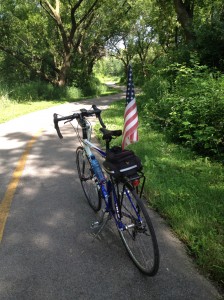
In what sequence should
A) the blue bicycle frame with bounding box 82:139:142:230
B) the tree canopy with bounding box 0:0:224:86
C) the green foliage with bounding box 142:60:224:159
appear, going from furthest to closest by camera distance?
1. the tree canopy with bounding box 0:0:224:86
2. the green foliage with bounding box 142:60:224:159
3. the blue bicycle frame with bounding box 82:139:142:230

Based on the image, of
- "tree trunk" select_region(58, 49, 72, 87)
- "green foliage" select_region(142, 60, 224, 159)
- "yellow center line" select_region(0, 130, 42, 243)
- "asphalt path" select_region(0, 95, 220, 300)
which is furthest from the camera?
"tree trunk" select_region(58, 49, 72, 87)

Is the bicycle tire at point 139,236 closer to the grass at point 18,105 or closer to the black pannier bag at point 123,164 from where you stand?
the black pannier bag at point 123,164

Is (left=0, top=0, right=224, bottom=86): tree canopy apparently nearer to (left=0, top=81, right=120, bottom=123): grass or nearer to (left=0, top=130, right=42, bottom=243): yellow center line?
(left=0, top=81, right=120, bottom=123): grass

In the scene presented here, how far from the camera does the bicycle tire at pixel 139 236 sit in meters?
2.70

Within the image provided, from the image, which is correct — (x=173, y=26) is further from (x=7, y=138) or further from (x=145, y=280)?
(x=145, y=280)

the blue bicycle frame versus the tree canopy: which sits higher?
the tree canopy

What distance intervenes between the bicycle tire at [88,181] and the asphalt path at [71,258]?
14 centimetres

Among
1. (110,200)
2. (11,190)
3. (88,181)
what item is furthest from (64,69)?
(110,200)

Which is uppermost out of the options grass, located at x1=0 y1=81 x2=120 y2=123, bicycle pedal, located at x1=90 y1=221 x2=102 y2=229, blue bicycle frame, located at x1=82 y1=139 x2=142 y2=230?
blue bicycle frame, located at x1=82 y1=139 x2=142 y2=230

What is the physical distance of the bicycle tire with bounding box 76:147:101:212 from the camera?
4.11 meters

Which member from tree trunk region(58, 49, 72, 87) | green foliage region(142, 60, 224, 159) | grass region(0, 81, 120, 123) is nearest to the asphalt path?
green foliage region(142, 60, 224, 159)

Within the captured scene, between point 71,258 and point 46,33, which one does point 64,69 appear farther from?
point 71,258

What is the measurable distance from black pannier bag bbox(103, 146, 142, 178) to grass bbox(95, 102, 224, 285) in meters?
1.27

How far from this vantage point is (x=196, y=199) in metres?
4.21
